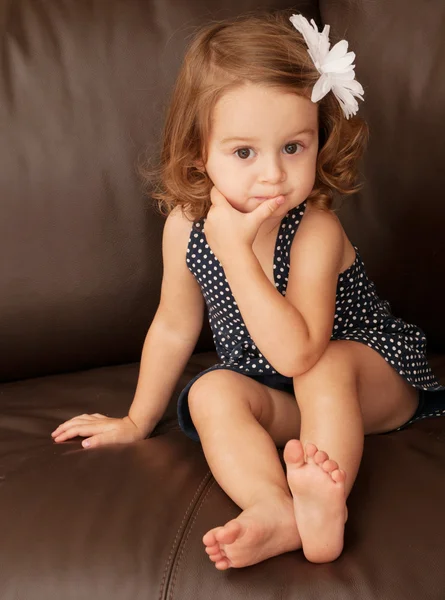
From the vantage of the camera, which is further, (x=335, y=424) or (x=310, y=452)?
(x=335, y=424)

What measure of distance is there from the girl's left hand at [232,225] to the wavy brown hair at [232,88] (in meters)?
0.10

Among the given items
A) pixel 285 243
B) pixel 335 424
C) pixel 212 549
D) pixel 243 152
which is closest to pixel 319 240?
pixel 285 243

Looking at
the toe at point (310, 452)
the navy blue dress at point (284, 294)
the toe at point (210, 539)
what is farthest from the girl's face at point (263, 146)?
the toe at point (210, 539)

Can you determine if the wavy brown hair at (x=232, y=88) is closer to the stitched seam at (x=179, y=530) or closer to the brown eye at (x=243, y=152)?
the brown eye at (x=243, y=152)

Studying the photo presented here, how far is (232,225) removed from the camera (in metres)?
1.22

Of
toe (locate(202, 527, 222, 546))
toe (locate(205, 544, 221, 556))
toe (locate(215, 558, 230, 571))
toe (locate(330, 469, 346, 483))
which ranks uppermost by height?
toe (locate(330, 469, 346, 483))

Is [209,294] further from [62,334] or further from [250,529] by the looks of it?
[250,529]

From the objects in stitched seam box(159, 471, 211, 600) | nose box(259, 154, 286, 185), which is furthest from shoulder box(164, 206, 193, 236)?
stitched seam box(159, 471, 211, 600)

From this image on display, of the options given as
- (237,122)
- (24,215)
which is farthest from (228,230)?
(24,215)

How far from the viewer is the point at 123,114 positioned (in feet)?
5.13

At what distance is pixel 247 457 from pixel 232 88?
48 centimetres

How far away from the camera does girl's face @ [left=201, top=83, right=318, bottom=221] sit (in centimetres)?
119

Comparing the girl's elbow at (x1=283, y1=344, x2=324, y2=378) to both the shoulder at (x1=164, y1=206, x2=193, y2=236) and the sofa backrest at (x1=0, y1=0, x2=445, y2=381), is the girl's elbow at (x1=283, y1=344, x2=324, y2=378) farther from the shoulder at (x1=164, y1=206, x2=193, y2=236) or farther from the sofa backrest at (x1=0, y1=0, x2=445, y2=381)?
the sofa backrest at (x1=0, y1=0, x2=445, y2=381)

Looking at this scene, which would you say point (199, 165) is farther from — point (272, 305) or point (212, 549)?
point (212, 549)
